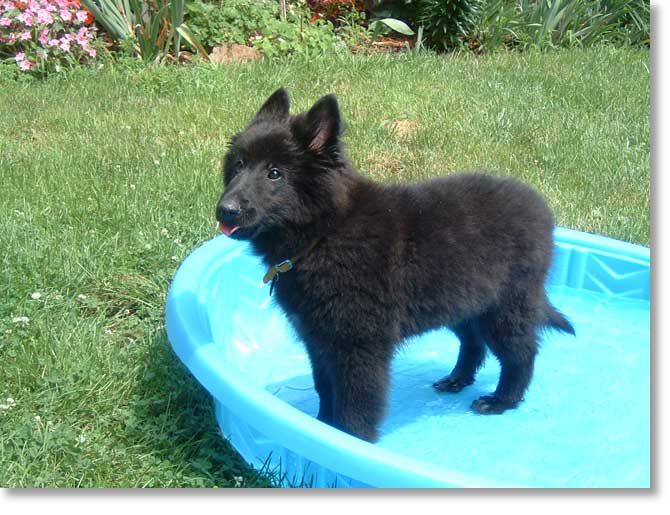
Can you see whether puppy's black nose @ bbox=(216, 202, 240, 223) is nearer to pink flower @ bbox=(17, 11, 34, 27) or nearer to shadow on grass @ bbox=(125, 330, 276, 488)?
shadow on grass @ bbox=(125, 330, 276, 488)

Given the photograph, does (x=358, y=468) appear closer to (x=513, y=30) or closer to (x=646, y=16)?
(x=513, y=30)

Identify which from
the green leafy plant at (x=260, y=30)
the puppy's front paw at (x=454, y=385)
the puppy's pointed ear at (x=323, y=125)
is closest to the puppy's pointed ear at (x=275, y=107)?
the puppy's pointed ear at (x=323, y=125)

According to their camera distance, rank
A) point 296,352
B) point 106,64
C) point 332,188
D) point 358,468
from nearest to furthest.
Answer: point 358,468 < point 332,188 < point 296,352 < point 106,64

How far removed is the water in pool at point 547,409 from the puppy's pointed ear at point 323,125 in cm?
111

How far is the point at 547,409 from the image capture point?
4.11m

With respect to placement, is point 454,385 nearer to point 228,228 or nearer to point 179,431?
point 179,431

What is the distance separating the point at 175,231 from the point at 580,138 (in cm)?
365

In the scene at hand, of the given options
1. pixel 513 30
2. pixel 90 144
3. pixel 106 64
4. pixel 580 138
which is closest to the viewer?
pixel 90 144

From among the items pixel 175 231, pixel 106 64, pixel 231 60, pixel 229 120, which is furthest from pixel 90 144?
pixel 231 60

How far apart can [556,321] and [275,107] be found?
1744mm

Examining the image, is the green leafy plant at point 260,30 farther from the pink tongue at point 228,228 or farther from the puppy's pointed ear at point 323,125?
the pink tongue at point 228,228

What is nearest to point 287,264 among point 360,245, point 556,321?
point 360,245

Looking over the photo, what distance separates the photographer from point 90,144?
249 inches

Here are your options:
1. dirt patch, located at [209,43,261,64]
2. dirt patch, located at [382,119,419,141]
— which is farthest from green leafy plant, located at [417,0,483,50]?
dirt patch, located at [382,119,419,141]
